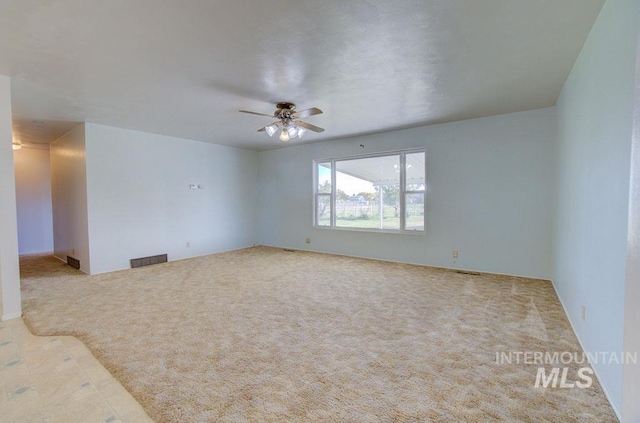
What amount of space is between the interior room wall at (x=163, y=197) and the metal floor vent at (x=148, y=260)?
0.09 metres

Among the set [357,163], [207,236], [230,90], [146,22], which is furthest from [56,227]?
[357,163]

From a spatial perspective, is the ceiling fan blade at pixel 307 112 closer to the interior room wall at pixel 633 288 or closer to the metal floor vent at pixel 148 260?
the interior room wall at pixel 633 288

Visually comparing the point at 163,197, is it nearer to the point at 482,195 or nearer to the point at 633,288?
the point at 482,195

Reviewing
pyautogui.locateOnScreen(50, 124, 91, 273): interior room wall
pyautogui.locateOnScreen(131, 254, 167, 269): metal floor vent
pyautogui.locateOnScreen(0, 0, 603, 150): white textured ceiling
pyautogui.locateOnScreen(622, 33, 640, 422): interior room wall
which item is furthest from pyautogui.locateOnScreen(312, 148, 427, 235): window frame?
pyautogui.locateOnScreen(50, 124, 91, 273): interior room wall

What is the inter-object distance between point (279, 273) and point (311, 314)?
1.83 meters

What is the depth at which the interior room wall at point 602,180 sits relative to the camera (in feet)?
5.26

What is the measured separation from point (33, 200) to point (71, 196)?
2935 millimetres

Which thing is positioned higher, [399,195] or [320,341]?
[399,195]

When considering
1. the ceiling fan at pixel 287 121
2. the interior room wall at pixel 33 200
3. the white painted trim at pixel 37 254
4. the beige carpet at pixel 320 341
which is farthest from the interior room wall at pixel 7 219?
the interior room wall at pixel 33 200

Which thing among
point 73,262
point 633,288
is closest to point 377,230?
point 633,288

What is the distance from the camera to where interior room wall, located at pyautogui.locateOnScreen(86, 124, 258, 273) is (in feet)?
16.2

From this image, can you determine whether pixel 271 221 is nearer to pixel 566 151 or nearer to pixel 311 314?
pixel 311 314

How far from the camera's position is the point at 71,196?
17.3 ft

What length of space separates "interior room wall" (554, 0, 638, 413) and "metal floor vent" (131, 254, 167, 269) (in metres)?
6.25
